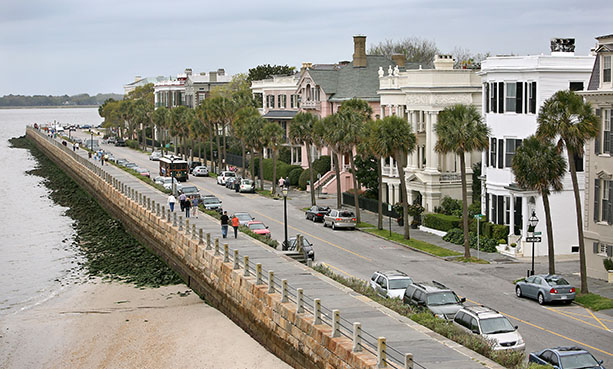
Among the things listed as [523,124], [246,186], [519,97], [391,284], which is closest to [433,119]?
[519,97]

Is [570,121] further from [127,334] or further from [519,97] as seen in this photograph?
[127,334]

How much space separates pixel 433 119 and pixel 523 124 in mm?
13392

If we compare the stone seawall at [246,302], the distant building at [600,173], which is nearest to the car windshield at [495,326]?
the stone seawall at [246,302]

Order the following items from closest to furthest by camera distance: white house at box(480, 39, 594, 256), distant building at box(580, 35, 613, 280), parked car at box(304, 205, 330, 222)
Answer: distant building at box(580, 35, 613, 280), white house at box(480, 39, 594, 256), parked car at box(304, 205, 330, 222)

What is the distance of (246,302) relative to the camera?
3538cm

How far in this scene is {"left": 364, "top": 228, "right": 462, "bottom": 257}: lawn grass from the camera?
5106cm

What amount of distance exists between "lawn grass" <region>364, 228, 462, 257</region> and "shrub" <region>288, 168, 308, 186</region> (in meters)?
29.5

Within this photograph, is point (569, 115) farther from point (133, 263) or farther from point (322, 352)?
point (133, 263)

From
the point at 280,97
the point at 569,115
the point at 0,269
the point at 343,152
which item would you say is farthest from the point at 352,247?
the point at 280,97

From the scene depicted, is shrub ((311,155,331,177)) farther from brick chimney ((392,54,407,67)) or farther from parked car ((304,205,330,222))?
parked car ((304,205,330,222))

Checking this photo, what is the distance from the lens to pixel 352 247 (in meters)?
53.0

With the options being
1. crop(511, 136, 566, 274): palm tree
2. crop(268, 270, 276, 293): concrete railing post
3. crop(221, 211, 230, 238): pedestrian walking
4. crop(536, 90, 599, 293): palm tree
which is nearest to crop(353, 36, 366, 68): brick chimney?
crop(221, 211, 230, 238): pedestrian walking

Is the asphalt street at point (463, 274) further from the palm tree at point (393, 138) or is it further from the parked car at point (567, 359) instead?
the palm tree at point (393, 138)

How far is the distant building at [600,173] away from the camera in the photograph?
4166 cm
